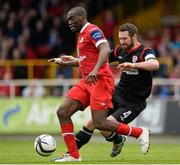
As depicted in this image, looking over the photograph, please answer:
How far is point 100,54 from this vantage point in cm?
1262

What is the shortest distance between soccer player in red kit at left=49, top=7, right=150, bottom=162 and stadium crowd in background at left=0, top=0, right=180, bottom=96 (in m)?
12.0

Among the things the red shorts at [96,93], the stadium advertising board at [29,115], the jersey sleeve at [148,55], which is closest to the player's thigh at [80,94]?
the red shorts at [96,93]

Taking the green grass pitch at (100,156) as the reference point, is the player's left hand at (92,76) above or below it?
above

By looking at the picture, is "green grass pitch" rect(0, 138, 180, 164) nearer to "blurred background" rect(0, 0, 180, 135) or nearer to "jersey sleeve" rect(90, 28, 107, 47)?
"jersey sleeve" rect(90, 28, 107, 47)

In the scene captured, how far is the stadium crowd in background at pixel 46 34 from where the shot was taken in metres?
26.3

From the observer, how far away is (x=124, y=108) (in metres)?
13.8

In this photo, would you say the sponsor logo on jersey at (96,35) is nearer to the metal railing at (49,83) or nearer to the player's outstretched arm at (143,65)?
the player's outstretched arm at (143,65)

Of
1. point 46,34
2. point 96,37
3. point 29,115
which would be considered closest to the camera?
point 96,37

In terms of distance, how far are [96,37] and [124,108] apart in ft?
5.01

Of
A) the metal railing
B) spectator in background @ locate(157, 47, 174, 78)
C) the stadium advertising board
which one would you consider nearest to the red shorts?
the stadium advertising board

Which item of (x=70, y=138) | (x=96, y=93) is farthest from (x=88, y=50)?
(x=70, y=138)

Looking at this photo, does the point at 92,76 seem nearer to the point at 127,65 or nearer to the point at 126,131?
the point at 127,65

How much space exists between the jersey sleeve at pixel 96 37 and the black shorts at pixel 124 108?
1.40m

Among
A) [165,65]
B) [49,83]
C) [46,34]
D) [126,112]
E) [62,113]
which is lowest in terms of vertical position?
[49,83]
